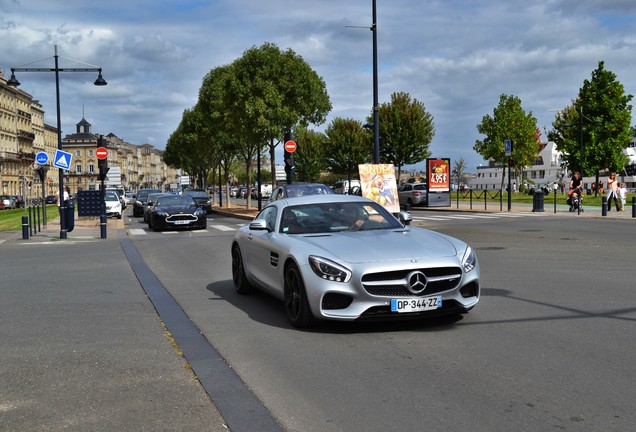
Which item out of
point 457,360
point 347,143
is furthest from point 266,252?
point 347,143

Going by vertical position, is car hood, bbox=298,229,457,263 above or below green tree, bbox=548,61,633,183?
below

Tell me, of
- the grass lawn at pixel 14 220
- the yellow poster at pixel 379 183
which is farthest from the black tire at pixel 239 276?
the grass lawn at pixel 14 220

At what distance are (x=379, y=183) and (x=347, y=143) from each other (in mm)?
67630

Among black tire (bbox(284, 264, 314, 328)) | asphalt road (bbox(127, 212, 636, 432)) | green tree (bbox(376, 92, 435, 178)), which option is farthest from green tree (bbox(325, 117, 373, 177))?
black tire (bbox(284, 264, 314, 328))

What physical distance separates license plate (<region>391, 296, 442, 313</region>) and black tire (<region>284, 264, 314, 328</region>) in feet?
2.82

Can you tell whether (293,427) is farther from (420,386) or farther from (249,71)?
(249,71)

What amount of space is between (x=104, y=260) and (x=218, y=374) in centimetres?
1079

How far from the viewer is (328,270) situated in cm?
691

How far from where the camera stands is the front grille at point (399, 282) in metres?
6.79

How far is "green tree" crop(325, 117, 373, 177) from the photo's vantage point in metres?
89.8

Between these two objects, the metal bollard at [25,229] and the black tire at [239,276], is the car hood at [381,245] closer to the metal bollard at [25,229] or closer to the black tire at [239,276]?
the black tire at [239,276]

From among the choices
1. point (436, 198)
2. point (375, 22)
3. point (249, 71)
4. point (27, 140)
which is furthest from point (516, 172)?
point (27, 140)

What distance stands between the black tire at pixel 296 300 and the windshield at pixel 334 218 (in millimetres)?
818

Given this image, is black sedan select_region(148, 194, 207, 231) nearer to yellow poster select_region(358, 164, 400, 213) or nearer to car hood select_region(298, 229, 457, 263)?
yellow poster select_region(358, 164, 400, 213)
